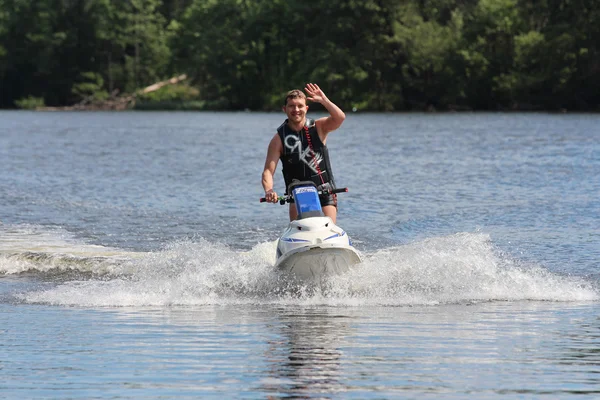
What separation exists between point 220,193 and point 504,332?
51.3ft

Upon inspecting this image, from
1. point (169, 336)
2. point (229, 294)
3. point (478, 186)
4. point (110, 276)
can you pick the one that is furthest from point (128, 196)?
point (169, 336)

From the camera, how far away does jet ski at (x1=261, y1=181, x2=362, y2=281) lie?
1023 cm

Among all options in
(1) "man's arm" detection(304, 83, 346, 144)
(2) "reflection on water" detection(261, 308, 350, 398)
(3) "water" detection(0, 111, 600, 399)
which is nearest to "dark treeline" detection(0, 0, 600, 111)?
(3) "water" detection(0, 111, 600, 399)

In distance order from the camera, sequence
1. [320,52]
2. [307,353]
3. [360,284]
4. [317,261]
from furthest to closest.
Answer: [320,52]
[360,284]
[317,261]
[307,353]

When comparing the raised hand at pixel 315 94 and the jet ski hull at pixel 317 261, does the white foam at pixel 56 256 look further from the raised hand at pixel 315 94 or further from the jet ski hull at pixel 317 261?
the raised hand at pixel 315 94

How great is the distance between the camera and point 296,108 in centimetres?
1062

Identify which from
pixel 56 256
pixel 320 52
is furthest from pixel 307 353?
pixel 320 52

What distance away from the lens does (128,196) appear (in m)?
23.8

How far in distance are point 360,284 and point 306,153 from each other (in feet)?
4.30

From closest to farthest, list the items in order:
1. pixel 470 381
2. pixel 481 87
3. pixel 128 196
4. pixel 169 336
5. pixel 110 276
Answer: pixel 470 381 → pixel 169 336 → pixel 110 276 → pixel 128 196 → pixel 481 87

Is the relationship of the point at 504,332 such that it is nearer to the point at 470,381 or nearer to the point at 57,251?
the point at 470,381

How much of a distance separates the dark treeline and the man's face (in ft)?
223

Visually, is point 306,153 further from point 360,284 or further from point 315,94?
point 360,284

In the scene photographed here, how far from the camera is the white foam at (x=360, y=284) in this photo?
1072 cm
